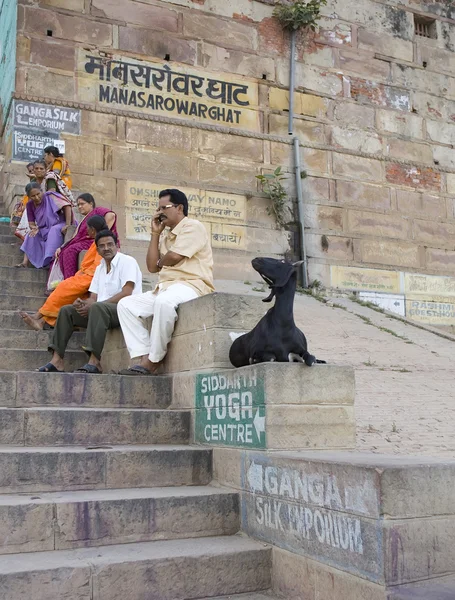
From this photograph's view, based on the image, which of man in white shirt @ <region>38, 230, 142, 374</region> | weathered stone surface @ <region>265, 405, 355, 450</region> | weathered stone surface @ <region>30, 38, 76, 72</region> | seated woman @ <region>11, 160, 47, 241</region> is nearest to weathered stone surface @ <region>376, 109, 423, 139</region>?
weathered stone surface @ <region>30, 38, 76, 72</region>

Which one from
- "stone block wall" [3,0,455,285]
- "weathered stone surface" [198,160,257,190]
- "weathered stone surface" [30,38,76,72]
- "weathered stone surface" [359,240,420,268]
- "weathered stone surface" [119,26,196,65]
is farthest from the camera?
"weathered stone surface" [359,240,420,268]

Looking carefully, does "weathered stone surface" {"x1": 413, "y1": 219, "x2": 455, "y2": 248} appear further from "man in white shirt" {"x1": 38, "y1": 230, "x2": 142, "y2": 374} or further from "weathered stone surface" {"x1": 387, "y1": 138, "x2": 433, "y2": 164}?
"man in white shirt" {"x1": 38, "y1": 230, "x2": 142, "y2": 374}

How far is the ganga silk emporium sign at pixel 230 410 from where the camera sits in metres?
4.32

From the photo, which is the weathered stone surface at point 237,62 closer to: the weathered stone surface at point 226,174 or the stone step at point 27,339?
the weathered stone surface at point 226,174

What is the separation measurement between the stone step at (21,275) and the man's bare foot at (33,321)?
1668mm

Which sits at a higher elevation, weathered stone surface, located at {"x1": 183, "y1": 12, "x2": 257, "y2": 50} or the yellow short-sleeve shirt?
weathered stone surface, located at {"x1": 183, "y1": 12, "x2": 257, "y2": 50}

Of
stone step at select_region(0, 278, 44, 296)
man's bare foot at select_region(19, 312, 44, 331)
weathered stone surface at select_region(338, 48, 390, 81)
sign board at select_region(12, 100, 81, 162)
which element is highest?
weathered stone surface at select_region(338, 48, 390, 81)

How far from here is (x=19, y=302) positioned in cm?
766

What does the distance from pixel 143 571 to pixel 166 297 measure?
2.32 meters

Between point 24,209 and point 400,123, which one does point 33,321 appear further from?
point 400,123

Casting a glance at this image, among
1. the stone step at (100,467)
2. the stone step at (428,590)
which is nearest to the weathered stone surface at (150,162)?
the stone step at (100,467)

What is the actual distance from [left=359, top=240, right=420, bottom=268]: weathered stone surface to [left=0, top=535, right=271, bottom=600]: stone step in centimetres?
1079

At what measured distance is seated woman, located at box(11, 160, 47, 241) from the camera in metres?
9.53

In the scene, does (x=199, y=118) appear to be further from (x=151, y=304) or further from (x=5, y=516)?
(x=5, y=516)
